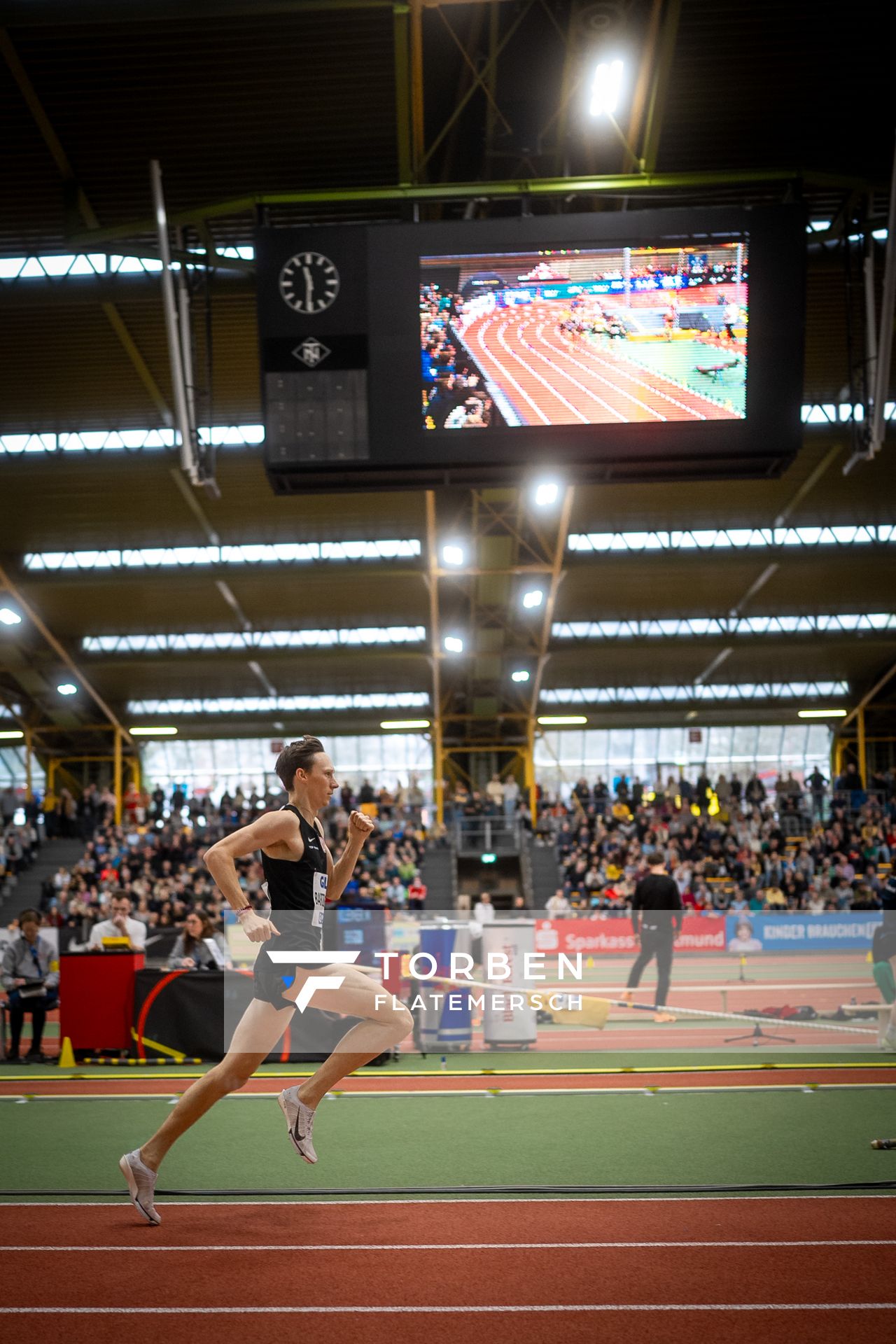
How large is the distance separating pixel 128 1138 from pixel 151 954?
1451 cm

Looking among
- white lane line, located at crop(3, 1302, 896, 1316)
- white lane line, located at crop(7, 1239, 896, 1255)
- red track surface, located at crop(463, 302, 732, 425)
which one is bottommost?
white lane line, located at crop(7, 1239, 896, 1255)

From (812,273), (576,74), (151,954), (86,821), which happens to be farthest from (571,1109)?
(86,821)

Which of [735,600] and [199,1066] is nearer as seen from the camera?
[199,1066]

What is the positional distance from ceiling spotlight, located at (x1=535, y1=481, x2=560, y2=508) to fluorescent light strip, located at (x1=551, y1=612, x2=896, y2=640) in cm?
982

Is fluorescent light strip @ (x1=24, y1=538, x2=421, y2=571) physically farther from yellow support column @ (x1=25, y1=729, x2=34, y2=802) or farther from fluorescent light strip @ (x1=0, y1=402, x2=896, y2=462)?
yellow support column @ (x1=25, y1=729, x2=34, y2=802)

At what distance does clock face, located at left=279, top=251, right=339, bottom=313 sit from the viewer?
34.7ft

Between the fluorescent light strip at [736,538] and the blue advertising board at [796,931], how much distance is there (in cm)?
1075

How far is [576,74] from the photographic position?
1262cm

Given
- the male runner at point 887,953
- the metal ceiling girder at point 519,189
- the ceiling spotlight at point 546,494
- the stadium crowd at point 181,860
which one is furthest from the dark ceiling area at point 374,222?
the male runner at point 887,953

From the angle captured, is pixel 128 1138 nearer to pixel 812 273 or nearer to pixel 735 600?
pixel 812 273

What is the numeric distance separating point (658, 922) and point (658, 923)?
0.02 metres

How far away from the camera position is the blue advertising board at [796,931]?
17.6 metres

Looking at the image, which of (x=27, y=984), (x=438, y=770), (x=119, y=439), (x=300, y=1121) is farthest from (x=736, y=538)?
(x=300, y=1121)

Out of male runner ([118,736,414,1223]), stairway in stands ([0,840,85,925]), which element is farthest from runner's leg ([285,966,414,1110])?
stairway in stands ([0,840,85,925])
